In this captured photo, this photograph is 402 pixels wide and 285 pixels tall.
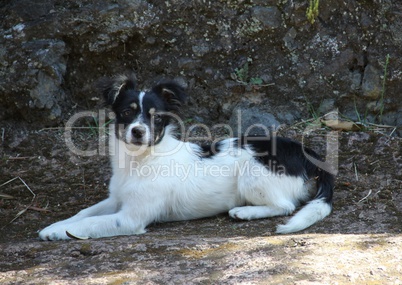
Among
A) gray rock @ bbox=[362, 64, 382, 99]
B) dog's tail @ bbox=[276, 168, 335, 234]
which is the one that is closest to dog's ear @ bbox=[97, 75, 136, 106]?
dog's tail @ bbox=[276, 168, 335, 234]

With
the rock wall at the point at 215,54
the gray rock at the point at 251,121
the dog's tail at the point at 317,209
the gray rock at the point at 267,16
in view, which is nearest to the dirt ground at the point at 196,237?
the dog's tail at the point at 317,209

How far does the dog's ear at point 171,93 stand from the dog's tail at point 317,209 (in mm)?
1285

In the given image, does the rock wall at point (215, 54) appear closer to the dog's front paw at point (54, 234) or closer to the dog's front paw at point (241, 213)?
the dog's front paw at point (241, 213)

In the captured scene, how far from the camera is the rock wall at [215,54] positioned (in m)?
6.45

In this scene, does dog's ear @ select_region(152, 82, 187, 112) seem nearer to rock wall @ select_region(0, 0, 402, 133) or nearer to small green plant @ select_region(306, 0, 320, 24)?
rock wall @ select_region(0, 0, 402, 133)

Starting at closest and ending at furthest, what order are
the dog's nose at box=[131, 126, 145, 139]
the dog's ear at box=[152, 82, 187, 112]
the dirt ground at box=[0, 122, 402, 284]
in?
the dirt ground at box=[0, 122, 402, 284] < the dog's nose at box=[131, 126, 145, 139] < the dog's ear at box=[152, 82, 187, 112]

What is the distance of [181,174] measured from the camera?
16.4ft

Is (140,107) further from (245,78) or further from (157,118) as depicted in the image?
(245,78)

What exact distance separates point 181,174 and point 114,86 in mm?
890

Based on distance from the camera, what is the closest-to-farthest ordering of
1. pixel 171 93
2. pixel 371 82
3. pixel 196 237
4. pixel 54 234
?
1. pixel 196 237
2. pixel 54 234
3. pixel 171 93
4. pixel 371 82

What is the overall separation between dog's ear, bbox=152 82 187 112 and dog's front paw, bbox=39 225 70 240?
1.32 meters

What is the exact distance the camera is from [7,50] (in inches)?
254

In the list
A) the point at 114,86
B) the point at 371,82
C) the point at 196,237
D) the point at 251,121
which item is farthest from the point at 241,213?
the point at 371,82

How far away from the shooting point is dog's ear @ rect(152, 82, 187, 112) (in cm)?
499
